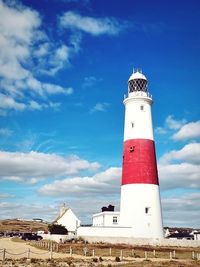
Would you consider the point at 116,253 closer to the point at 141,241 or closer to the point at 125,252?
the point at 125,252

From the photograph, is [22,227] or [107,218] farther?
A: [22,227]

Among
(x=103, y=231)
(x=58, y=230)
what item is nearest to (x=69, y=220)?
(x=58, y=230)

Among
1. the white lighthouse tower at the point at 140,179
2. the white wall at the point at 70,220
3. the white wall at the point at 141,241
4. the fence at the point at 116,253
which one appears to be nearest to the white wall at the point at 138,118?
the white lighthouse tower at the point at 140,179

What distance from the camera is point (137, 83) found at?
48.6 meters

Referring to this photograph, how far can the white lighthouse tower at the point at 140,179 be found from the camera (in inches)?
1750

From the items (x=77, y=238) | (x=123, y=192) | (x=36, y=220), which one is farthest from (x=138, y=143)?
(x=36, y=220)

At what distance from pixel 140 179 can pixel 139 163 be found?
5.43ft

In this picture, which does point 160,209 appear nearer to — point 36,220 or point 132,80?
point 132,80

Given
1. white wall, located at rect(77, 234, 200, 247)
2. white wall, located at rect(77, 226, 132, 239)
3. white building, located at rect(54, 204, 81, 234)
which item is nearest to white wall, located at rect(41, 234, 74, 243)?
white wall, located at rect(77, 226, 132, 239)

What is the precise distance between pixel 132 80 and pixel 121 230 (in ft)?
55.2

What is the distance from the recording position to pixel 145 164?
44562 mm

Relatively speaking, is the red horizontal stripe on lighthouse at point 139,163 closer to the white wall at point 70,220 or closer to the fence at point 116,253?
the fence at point 116,253

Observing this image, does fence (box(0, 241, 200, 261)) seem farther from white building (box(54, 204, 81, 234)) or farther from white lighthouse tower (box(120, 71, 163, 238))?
white building (box(54, 204, 81, 234))

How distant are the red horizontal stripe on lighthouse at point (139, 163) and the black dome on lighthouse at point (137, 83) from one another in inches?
253
